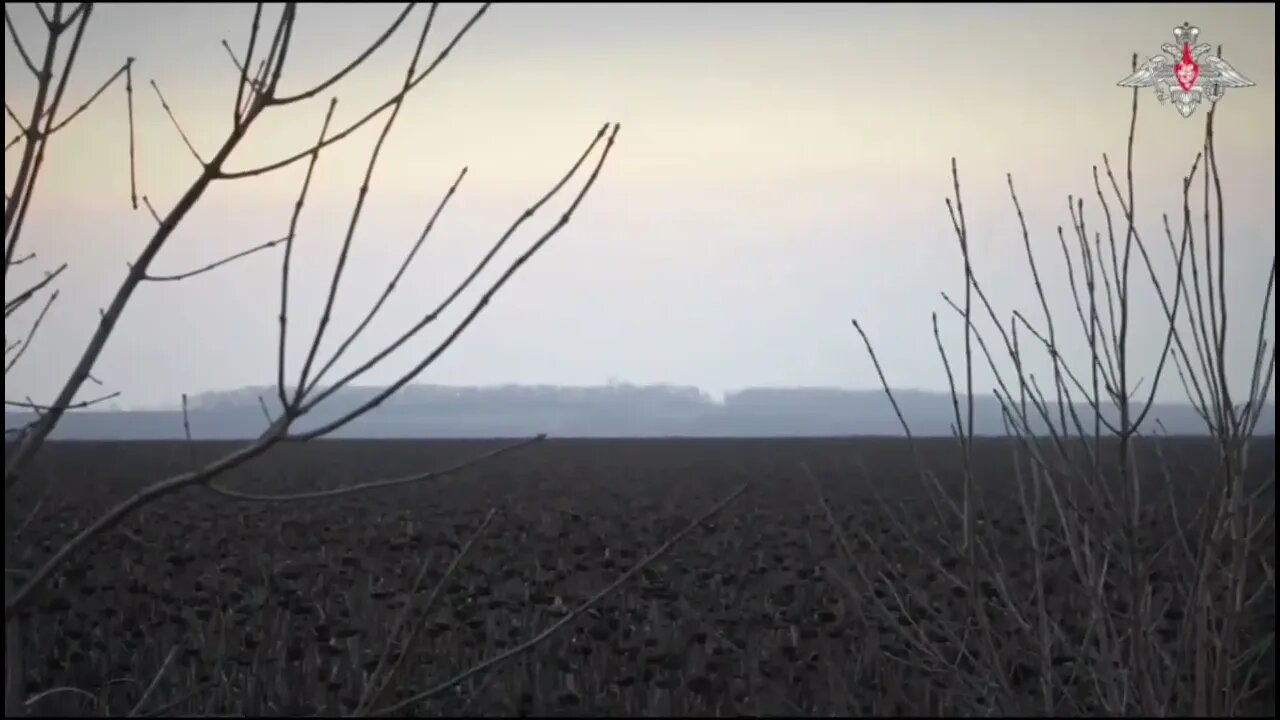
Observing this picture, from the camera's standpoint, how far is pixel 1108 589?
805 centimetres

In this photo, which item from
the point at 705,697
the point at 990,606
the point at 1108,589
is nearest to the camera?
the point at 705,697

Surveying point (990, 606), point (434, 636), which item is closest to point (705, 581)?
point (990, 606)

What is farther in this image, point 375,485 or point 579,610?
point 579,610

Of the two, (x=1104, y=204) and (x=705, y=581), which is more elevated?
(x=1104, y=204)

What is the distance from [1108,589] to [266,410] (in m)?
7.44

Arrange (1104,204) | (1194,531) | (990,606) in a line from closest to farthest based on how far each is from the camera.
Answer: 1. (1104,204)
2. (990,606)
3. (1194,531)

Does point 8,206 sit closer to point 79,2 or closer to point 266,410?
point 79,2

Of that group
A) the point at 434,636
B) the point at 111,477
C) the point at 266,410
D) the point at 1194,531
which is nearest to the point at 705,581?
the point at 434,636

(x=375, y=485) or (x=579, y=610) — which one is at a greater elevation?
(x=375, y=485)

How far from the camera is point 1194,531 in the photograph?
1193 centimetres

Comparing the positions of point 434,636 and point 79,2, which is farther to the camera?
point 434,636

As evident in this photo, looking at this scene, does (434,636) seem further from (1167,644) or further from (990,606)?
(1167,644)

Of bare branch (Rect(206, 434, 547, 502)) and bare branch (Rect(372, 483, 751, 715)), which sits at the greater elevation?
bare branch (Rect(206, 434, 547, 502))

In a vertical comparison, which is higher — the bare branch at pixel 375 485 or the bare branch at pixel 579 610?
the bare branch at pixel 375 485
